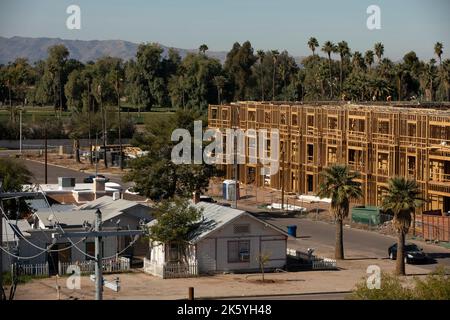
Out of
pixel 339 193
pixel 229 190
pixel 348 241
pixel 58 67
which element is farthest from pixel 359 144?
pixel 58 67

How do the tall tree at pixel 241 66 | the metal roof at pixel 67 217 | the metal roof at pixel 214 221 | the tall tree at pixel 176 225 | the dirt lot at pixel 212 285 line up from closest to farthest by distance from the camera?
1. the dirt lot at pixel 212 285
2. the tall tree at pixel 176 225
3. the metal roof at pixel 214 221
4. the metal roof at pixel 67 217
5. the tall tree at pixel 241 66

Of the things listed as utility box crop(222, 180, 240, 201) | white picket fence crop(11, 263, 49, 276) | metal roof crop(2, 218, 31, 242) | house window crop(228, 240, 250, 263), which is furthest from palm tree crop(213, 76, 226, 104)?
white picket fence crop(11, 263, 49, 276)

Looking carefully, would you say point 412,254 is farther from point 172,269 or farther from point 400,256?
point 172,269

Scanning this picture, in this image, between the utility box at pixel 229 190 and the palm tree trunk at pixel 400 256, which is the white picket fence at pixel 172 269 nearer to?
the palm tree trunk at pixel 400 256

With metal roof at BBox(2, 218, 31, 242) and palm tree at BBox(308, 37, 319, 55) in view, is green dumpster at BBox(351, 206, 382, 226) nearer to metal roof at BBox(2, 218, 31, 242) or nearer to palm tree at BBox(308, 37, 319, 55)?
metal roof at BBox(2, 218, 31, 242)

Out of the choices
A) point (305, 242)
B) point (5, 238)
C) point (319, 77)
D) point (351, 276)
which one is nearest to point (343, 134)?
point (305, 242)

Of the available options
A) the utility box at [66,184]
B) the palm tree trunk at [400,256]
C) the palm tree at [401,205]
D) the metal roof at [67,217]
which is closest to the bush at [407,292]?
the palm tree at [401,205]
